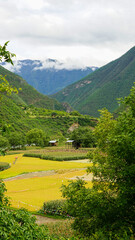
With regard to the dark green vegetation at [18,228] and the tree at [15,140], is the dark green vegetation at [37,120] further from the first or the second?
the dark green vegetation at [18,228]

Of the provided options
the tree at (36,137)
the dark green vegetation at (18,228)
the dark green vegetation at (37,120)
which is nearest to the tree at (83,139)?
the tree at (36,137)

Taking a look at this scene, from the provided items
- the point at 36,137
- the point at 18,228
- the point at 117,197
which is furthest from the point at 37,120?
the point at 18,228

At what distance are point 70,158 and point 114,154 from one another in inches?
2120

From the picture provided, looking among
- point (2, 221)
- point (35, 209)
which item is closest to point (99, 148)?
point (2, 221)

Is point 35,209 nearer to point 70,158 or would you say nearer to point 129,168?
point 129,168

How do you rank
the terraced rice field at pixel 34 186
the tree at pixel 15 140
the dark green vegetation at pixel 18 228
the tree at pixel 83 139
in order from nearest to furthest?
1. the dark green vegetation at pixel 18 228
2. the terraced rice field at pixel 34 186
3. the tree at pixel 15 140
4. the tree at pixel 83 139

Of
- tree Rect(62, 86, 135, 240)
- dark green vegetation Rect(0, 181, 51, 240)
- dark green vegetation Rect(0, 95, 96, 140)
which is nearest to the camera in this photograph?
dark green vegetation Rect(0, 181, 51, 240)

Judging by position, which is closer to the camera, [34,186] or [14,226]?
[14,226]

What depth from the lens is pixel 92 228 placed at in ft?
40.5

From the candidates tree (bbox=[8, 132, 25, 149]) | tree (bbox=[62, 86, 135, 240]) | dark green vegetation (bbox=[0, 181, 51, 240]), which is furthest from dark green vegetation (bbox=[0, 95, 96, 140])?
dark green vegetation (bbox=[0, 181, 51, 240])

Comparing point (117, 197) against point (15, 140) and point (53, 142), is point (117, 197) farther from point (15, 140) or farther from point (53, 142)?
point (53, 142)

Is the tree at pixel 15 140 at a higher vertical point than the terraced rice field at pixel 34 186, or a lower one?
→ higher

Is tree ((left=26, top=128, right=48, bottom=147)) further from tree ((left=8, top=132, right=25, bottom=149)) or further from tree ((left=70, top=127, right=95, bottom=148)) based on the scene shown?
tree ((left=70, top=127, right=95, bottom=148))

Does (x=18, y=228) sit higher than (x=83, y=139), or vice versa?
(x=18, y=228)
